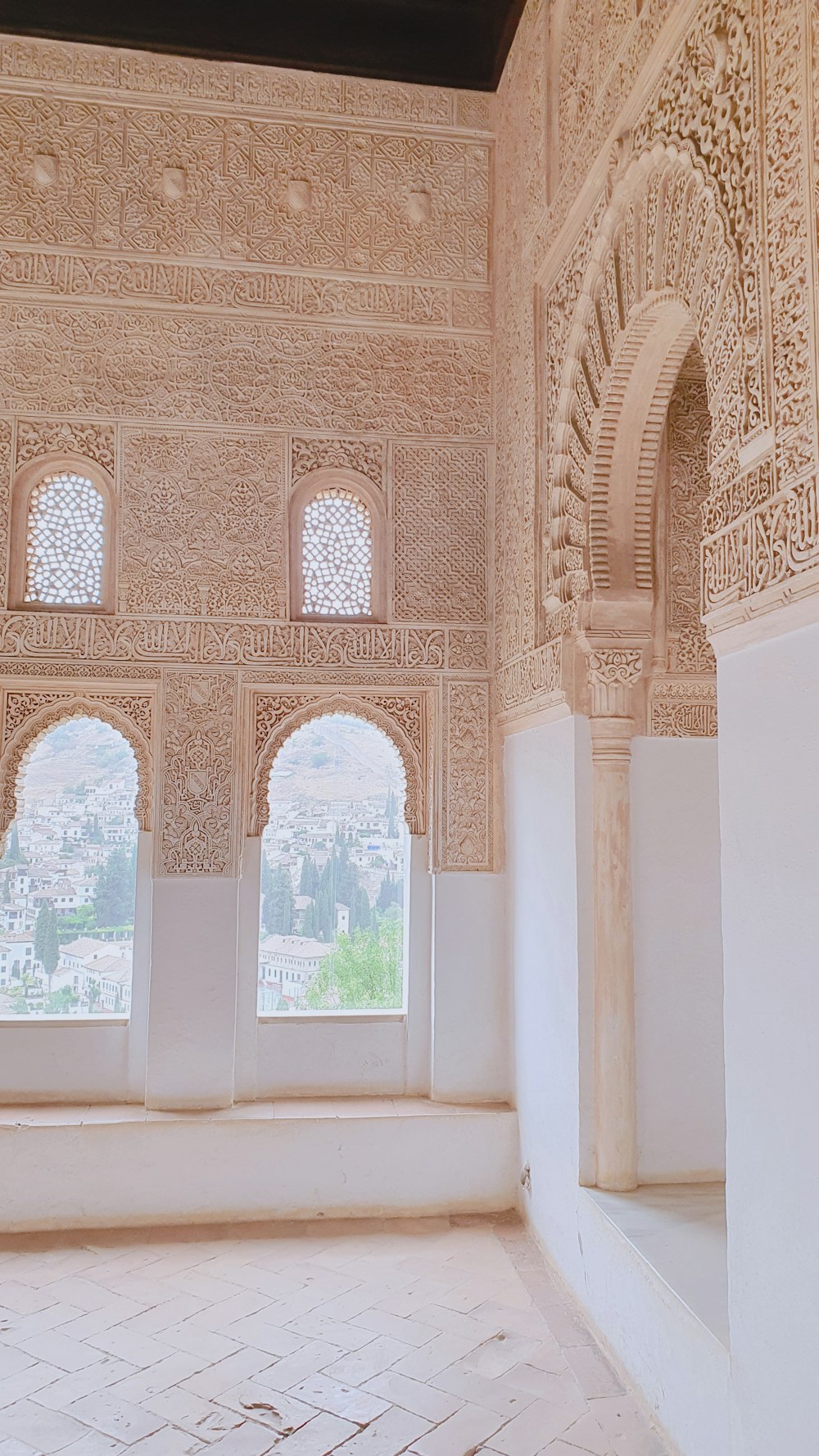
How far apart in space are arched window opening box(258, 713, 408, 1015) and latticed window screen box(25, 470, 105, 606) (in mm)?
1217

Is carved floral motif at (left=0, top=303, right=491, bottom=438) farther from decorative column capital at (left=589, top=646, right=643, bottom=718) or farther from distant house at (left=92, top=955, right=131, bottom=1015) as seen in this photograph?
distant house at (left=92, top=955, right=131, bottom=1015)

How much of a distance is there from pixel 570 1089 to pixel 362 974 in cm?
142

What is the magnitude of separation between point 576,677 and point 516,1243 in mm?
2292

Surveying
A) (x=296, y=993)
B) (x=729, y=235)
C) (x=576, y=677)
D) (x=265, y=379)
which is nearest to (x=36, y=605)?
(x=265, y=379)

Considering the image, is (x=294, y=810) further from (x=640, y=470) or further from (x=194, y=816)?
(x=640, y=470)

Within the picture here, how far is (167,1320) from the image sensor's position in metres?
3.37

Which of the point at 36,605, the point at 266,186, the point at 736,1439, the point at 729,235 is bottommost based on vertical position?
the point at 736,1439

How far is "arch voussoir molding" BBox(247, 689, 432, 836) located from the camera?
4.65 m

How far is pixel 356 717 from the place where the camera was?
477 cm

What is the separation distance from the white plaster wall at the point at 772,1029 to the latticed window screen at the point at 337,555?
2695 millimetres

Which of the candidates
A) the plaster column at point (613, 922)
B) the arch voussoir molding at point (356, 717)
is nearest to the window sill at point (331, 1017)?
the arch voussoir molding at point (356, 717)

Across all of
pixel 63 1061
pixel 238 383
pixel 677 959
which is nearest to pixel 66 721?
pixel 63 1061

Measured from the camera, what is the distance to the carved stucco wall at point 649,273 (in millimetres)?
2039

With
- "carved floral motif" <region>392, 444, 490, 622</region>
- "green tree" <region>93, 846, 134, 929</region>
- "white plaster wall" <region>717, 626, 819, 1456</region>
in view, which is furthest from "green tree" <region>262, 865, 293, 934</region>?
"white plaster wall" <region>717, 626, 819, 1456</region>
